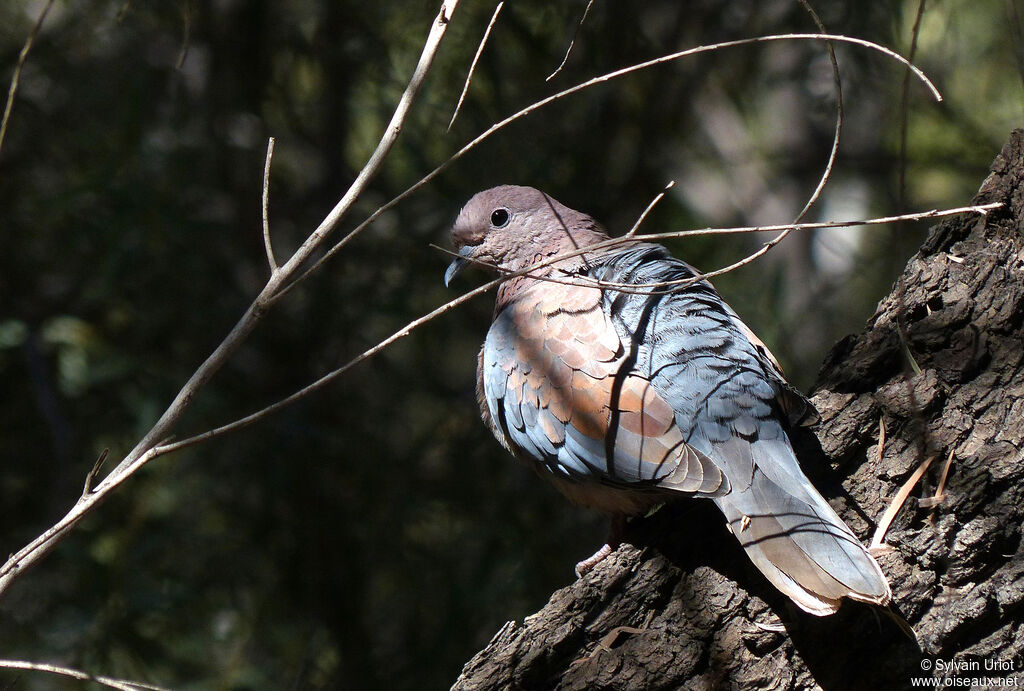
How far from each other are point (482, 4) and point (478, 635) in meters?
3.44

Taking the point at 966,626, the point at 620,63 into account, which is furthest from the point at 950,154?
the point at 966,626

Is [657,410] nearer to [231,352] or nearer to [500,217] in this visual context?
[231,352]

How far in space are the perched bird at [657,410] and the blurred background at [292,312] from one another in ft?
5.84

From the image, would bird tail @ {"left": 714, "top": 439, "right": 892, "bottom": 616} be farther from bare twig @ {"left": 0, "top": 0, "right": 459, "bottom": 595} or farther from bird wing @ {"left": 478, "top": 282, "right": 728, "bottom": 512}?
bare twig @ {"left": 0, "top": 0, "right": 459, "bottom": 595}

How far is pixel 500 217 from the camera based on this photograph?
415 cm

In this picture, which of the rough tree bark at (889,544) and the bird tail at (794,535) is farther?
the rough tree bark at (889,544)

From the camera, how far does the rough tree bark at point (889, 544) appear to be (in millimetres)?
2322

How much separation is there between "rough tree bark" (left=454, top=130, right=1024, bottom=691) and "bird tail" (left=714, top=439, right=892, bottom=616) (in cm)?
14

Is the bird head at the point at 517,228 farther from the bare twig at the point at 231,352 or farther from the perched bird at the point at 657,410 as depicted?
the bare twig at the point at 231,352

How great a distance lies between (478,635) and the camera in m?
4.96

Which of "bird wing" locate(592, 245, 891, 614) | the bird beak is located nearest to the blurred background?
the bird beak

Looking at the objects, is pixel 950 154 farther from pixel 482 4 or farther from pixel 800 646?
pixel 800 646

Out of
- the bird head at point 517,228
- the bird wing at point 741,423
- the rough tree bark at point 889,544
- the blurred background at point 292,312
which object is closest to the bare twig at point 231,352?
the rough tree bark at point 889,544

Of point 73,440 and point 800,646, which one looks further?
point 73,440
